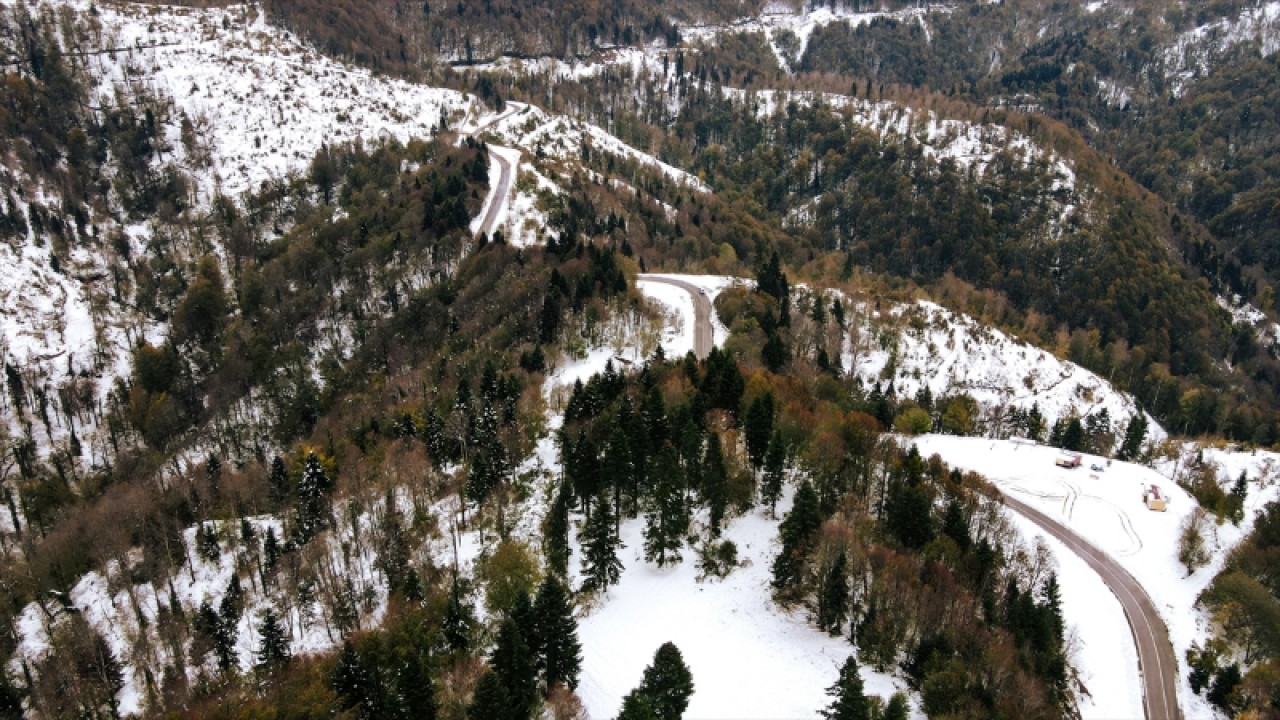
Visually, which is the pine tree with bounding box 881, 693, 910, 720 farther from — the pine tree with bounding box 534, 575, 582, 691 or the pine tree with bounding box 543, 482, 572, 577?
the pine tree with bounding box 543, 482, 572, 577

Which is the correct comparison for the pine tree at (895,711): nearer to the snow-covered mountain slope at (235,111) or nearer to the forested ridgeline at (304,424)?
the forested ridgeline at (304,424)

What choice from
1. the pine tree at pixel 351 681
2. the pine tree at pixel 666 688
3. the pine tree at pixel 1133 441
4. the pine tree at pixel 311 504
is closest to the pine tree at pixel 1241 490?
the pine tree at pixel 1133 441

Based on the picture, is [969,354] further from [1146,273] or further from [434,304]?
[1146,273]

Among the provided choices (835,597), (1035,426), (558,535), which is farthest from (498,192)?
(835,597)

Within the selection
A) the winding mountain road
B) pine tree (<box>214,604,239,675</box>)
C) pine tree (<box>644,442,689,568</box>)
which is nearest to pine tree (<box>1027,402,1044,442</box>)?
pine tree (<box>644,442,689,568</box>)

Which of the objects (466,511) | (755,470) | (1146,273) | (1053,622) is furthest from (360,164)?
(1146,273)

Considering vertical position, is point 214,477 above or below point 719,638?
below

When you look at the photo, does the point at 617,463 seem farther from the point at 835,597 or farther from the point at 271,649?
the point at 271,649
